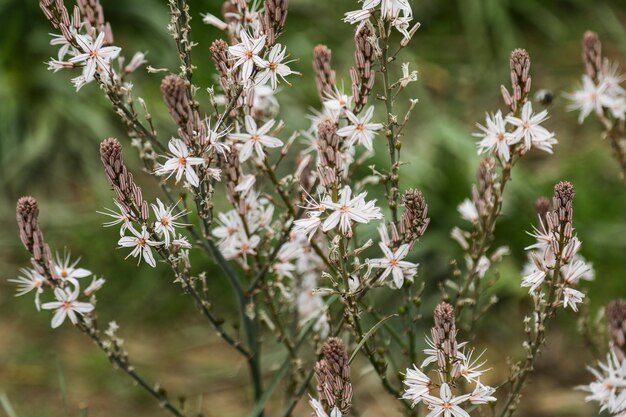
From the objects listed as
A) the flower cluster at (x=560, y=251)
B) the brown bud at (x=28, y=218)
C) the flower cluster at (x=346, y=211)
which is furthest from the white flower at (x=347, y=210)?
the brown bud at (x=28, y=218)

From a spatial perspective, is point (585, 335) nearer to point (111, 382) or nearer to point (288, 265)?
point (288, 265)

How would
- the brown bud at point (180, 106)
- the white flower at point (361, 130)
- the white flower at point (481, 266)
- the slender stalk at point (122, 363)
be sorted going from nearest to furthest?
the brown bud at point (180, 106) < the white flower at point (361, 130) < the slender stalk at point (122, 363) < the white flower at point (481, 266)

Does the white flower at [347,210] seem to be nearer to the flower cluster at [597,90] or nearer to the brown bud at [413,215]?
the brown bud at [413,215]

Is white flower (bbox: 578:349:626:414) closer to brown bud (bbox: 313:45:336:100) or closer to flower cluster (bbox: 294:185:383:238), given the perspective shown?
flower cluster (bbox: 294:185:383:238)

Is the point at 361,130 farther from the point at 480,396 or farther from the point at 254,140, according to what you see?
the point at 480,396

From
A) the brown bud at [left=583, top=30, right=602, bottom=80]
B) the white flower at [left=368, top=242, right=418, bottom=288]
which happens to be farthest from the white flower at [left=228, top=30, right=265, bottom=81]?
the brown bud at [left=583, top=30, right=602, bottom=80]

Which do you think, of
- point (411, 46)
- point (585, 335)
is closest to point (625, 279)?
point (585, 335)
